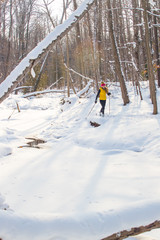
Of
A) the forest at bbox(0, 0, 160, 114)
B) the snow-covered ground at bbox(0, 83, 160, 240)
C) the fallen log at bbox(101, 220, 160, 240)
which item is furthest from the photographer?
the forest at bbox(0, 0, 160, 114)

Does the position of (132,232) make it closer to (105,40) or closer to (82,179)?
(82,179)

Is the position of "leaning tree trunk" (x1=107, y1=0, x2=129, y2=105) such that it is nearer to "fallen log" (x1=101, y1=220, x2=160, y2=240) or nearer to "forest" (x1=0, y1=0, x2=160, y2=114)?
"forest" (x1=0, y1=0, x2=160, y2=114)

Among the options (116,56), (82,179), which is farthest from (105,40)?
(82,179)

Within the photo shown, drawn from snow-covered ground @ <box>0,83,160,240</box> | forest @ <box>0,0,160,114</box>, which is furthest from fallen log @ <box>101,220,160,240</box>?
forest @ <box>0,0,160,114</box>

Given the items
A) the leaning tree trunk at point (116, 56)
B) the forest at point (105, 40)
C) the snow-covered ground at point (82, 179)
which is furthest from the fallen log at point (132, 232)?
the leaning tree trunk at point (116, 56)

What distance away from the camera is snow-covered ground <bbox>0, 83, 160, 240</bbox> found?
6.40 feet

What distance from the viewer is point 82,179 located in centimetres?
372

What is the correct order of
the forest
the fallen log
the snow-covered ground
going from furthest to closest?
1. the forest
2. the snow-covered ground
3. the fallen log

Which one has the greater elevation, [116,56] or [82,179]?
[116,56]

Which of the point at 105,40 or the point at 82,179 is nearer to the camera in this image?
the point at 82,179

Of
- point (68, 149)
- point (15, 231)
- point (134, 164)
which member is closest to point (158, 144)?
point (134, 164)

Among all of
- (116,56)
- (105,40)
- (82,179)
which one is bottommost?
(82,179)

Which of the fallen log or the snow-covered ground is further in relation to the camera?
the snow-covered ground

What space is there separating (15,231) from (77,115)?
8.55m
